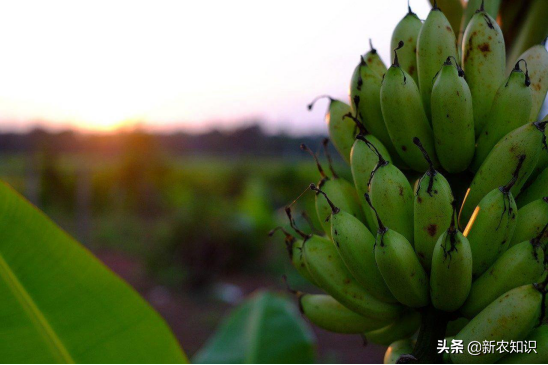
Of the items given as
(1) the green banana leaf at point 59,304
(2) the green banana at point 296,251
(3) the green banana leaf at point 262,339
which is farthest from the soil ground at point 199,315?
(2) the green banana at point 296,251

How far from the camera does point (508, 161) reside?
2.44 feet

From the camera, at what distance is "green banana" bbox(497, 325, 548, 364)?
728mm

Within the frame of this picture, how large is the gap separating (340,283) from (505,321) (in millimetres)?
260

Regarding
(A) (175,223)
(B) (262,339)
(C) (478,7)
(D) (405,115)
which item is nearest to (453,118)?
(D) (405,115)

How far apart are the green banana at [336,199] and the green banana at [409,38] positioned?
26 centimetres

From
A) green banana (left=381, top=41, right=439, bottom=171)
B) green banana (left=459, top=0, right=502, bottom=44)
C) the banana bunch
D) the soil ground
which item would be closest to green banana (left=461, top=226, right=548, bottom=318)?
the banana bunch

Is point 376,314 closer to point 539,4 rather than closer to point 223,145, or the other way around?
point 539,4

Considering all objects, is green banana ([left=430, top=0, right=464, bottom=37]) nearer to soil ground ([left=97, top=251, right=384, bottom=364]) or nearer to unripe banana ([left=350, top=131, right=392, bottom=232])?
unripe banana ([left=350, top=131, right=392, bottom=232])

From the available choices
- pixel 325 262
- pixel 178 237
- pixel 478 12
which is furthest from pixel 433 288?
pixel 178 237

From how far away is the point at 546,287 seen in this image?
2.35 feet

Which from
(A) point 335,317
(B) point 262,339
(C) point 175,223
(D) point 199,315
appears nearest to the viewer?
(A) point 335,317

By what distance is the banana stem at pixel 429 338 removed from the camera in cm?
74

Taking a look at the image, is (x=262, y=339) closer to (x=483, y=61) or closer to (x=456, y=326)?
(x=456, y=326)

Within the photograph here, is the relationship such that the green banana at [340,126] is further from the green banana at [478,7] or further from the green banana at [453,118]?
the green banana at [478,7]
